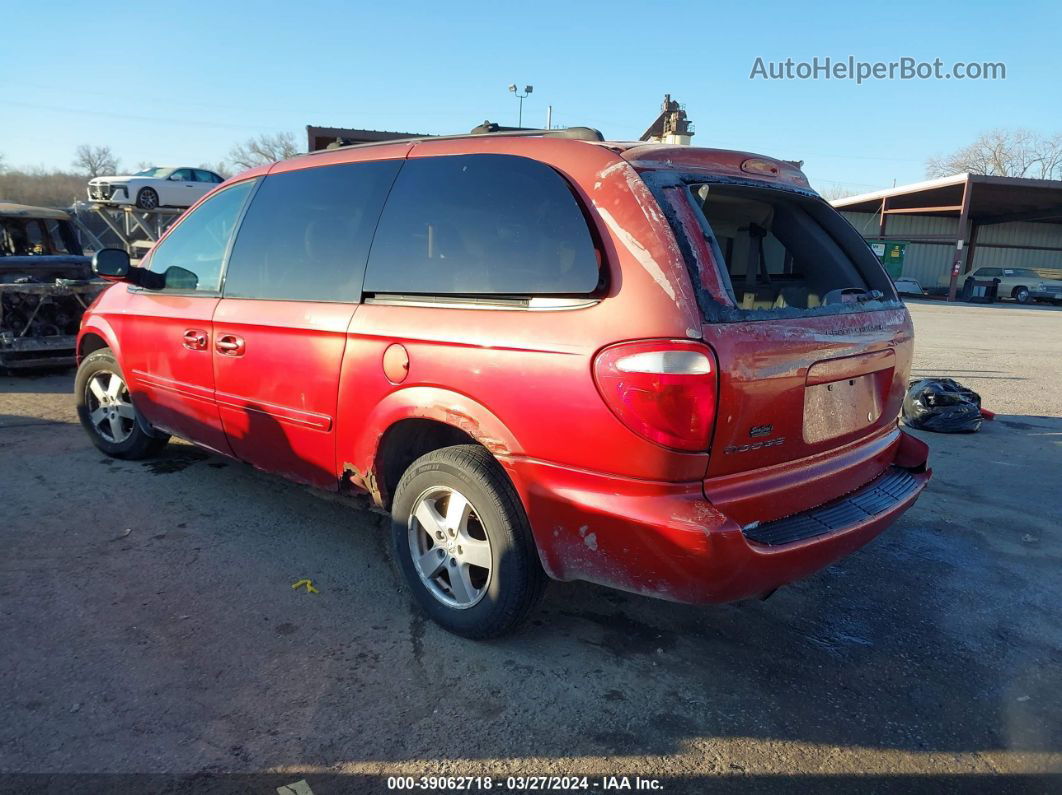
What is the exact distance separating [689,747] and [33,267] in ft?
28.6

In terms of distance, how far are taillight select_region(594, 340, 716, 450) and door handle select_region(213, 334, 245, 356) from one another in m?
2.24

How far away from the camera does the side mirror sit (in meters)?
4.16

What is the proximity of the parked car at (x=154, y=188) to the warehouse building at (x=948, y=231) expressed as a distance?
30767mm

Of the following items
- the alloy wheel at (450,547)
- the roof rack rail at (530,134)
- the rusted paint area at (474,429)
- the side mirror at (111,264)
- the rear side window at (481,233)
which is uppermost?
the roof rack rail at (530,134)

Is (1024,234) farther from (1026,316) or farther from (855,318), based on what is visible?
(855,318)

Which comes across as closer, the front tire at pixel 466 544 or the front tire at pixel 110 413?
the front tire at pixel 466 544

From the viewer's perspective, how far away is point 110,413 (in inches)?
195

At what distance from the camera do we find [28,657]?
2693 millimetres

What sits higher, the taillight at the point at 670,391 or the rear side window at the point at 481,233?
the rear side window at the point at 481,233

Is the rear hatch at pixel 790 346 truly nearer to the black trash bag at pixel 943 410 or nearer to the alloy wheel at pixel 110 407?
the black trash bag at pixel 943 410

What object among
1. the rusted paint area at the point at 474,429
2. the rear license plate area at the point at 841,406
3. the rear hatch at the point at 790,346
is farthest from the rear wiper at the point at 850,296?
the rusted paint area at the point at 474,429

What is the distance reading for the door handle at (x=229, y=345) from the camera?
11.9 feet

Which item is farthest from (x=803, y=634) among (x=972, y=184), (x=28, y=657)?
(x=972, y=184)

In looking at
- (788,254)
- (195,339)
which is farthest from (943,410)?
(195,339)
